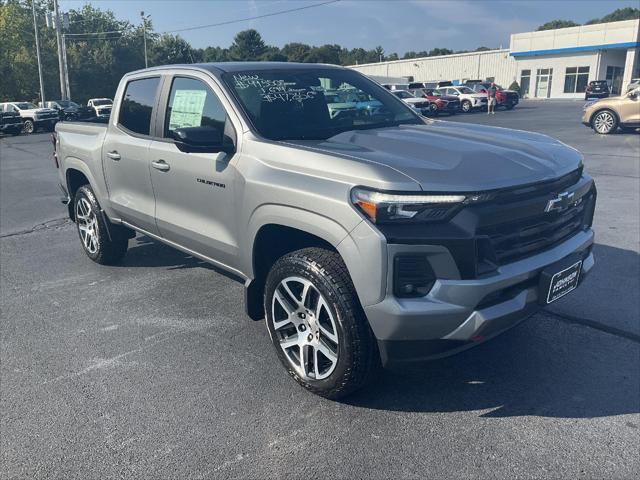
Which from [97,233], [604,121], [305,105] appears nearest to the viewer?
[305,105]

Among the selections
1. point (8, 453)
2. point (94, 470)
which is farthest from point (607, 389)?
point (8, 453)

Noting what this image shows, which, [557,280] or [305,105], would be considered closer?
[557,280]

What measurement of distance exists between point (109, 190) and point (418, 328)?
355cm

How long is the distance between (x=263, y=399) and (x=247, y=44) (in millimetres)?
98473

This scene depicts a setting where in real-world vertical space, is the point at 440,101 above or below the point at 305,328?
above

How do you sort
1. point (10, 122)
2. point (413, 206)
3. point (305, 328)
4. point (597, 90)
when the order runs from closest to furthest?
point (413, 206), point (305, 328), point (10, 122), point (597, 90)

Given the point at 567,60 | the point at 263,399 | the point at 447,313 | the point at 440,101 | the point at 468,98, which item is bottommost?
the point at 263,399

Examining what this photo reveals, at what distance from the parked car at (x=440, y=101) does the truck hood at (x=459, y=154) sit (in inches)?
1153

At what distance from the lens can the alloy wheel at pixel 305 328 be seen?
3105 mm

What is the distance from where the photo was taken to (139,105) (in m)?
4.78

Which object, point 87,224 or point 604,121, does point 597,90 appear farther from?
point 87,224

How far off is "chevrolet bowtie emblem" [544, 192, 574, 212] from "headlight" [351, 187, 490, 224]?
2.01 ft

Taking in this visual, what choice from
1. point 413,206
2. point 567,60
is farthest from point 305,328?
point 567,60

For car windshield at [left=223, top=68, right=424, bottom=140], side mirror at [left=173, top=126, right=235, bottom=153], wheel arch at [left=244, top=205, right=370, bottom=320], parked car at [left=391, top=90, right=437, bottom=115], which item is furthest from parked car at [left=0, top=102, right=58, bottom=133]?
wheel arch at [left=244, top=205, right=370, bottom=320]
